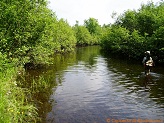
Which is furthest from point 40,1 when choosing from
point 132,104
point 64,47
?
point 64,47

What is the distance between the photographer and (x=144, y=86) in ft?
65.0

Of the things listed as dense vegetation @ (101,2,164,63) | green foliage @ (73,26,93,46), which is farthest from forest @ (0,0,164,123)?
green foliage @ (73,26,93,46)

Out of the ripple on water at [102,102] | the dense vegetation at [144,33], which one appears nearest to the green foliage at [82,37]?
the dense vegetation at [144,33]

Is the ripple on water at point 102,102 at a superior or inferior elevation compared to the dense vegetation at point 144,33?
inferior

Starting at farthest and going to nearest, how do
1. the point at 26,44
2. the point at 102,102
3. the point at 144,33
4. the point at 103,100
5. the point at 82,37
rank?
the point at 82,37
the point at 144,33
the point at 26,44
the point at 103,100
the point at 102,102

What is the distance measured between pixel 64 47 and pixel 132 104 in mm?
51492

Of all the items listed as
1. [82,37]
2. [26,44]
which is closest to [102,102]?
[26,44]

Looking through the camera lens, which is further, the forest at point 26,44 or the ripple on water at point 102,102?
the ripple on water at point 102,102

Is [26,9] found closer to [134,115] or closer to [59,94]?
[59,94]

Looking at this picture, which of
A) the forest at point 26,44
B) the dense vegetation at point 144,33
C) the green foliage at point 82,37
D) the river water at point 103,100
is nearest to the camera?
the forest at point 26,44

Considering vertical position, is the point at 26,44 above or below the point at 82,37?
below

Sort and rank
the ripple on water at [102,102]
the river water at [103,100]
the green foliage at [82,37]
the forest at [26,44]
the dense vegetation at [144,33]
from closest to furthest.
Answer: the forest at [26,44], the river water at [103,100], the ripple on water at [102,102], the dense vegetation at [144,33], the green foliage at [82,37]

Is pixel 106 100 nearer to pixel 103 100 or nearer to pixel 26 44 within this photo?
pixel 103 100

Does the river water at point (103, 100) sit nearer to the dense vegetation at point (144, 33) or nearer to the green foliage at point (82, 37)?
the dense vegetation at point (144, 33)
